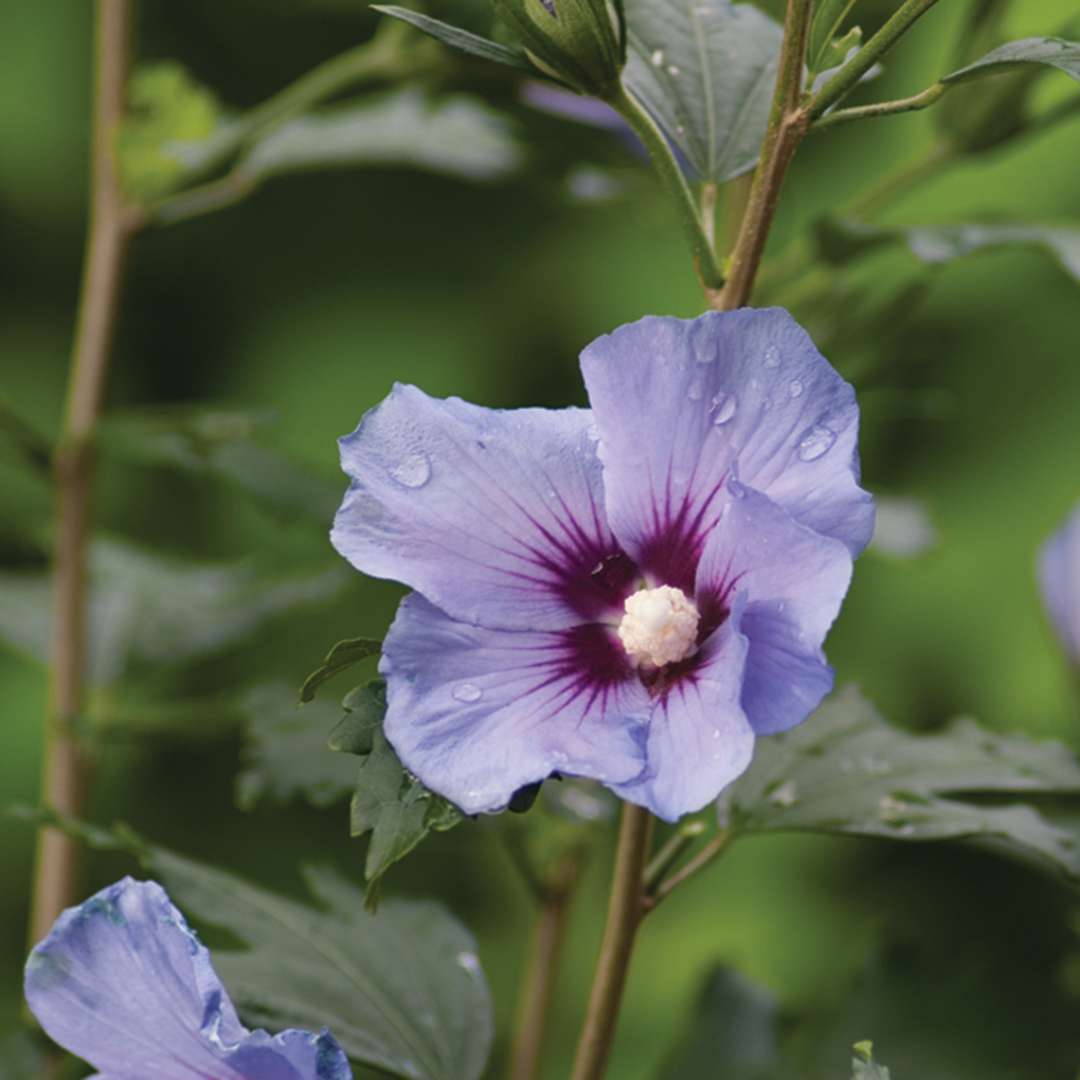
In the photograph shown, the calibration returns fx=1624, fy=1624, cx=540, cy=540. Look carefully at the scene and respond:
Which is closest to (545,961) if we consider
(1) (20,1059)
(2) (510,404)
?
(1) (20,1059)

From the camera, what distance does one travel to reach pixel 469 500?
1.52ft

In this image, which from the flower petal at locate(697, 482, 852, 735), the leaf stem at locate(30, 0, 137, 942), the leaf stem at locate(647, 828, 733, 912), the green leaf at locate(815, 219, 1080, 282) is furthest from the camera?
the leaf stem at locate(30, 0, 137, 942)

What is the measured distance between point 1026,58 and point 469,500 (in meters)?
0.21

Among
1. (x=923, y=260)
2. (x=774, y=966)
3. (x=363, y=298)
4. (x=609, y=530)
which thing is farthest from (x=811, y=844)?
(x=609, y=530)

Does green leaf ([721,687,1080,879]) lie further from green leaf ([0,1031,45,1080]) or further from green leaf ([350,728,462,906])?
green leaf ([0,1031,45,1080])

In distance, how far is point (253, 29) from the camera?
61.0 inches

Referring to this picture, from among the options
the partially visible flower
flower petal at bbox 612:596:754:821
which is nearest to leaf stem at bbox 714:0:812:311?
flower petal at bbox 612:596:754:821

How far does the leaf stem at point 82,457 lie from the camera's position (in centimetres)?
90

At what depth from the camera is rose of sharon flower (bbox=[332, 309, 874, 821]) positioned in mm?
423

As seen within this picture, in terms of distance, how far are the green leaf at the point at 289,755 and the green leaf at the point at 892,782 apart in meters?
0.17

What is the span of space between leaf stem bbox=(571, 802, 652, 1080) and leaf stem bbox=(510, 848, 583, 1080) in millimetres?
259

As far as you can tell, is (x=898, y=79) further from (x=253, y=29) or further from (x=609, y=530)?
(x=609, y=530)

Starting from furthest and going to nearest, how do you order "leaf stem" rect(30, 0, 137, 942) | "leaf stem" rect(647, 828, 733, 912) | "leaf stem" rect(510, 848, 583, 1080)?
"leaf stem" rect(30, 0, 137, 942) → "leaf stem" rect(510, 848, 583, 1080) → "leaf stem" rect(647, 828, 733, 912)

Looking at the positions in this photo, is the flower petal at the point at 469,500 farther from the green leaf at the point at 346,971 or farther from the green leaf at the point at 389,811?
the green leaf at the point at 346,971
